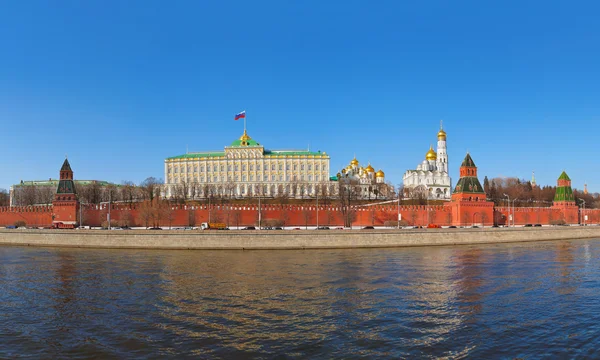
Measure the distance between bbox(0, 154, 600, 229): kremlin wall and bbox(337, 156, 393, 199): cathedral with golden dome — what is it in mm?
30631

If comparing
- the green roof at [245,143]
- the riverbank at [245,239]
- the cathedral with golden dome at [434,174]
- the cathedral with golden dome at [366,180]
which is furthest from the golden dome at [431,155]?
the riverbank at [245,239]

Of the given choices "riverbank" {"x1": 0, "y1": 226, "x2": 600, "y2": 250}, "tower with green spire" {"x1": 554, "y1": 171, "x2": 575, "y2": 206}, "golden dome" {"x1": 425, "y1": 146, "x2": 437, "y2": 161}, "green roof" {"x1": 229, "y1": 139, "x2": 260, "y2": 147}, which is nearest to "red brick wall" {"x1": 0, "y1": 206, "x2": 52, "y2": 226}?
"riverbank" {"x1": 0, "y1": 226, "x2": 600, "y2": 250}

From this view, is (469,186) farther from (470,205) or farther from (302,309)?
(302,309)

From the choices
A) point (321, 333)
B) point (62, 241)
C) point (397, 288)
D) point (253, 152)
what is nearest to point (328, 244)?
point (397, 288)

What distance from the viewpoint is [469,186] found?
57.8 meters

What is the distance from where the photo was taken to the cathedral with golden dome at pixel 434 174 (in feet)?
333

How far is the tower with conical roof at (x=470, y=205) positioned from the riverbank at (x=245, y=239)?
36.8ft

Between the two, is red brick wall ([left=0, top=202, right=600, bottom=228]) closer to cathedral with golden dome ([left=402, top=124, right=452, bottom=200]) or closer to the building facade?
cathedral with golden dome ([left=402, top=124, right=452, bottom=200])

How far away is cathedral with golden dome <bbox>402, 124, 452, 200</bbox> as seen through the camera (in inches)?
3991

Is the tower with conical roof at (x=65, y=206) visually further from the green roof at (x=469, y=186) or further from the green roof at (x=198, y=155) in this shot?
the green roof at (x=198, y=155)

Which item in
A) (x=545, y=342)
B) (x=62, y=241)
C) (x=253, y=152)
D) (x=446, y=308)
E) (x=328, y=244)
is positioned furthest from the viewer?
(x=253, y=152)

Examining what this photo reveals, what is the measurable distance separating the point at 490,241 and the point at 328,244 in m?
15.2

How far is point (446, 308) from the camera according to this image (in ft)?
60.6

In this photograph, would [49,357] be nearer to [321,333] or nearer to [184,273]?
[321,333]
